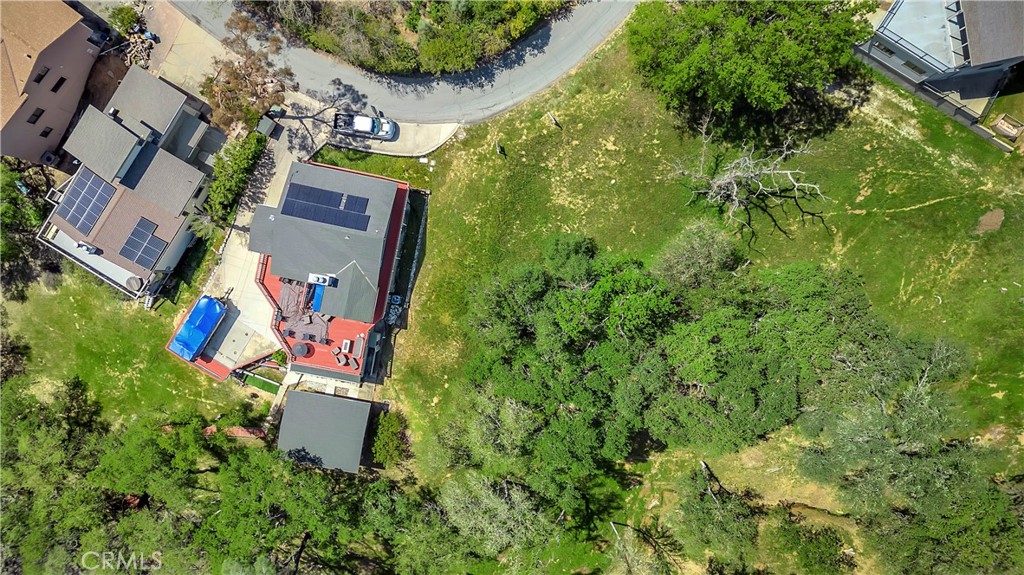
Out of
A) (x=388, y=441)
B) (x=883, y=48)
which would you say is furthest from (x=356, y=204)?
(x=883, y=48)

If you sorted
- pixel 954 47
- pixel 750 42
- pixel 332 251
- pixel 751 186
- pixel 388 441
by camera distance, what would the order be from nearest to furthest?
pixel 750 42
pixel 954 47
pixel 332 251
pixel 751 186
pixel 388 441

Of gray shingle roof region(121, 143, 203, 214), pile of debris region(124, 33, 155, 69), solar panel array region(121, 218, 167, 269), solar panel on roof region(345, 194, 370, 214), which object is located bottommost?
solar panel array region(121, 218, 167, 269)

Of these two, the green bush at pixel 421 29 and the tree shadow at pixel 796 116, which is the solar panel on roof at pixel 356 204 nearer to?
the green bush at pixel 421 29

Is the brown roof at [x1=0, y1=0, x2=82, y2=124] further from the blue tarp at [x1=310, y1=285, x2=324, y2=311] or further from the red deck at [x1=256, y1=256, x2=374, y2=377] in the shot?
the blue tarp at [x1=310, y1=285, x2=324, y2=311]

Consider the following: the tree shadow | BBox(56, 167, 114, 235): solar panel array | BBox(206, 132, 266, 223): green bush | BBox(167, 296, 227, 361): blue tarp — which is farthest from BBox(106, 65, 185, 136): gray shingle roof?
the tree shadow

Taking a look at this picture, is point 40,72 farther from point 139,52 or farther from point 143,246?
point 143,246

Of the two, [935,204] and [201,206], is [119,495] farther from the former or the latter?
[935,204]

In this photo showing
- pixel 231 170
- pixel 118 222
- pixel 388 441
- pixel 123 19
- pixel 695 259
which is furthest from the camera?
pixel 388 441
